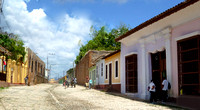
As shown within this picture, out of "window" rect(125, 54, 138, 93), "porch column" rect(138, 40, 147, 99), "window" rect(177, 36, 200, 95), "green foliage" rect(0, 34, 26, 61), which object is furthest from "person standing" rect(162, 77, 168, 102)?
"green foliage" rect(0, 34, 26, 61)

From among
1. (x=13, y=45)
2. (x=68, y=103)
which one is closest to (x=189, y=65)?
(x=68, y=103)

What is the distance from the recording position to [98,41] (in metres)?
51.2

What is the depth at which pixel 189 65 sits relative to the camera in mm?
10016

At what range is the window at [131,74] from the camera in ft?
48.3

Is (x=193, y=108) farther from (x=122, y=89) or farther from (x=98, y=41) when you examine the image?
(x=98, y=41)

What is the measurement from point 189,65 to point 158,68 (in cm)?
297

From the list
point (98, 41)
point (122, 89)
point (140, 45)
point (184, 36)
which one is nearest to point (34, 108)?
point (184, 36)

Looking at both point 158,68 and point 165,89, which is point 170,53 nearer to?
point 165,89

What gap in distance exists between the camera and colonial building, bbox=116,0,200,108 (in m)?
9.40

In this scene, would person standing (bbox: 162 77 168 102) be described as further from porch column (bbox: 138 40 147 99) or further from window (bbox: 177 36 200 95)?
porch column (bbox: 138 40 147 99)

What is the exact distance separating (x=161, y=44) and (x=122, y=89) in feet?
18.7

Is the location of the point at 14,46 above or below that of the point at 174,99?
above

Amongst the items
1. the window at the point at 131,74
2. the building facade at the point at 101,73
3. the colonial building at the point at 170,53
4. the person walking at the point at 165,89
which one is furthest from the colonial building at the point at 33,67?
the person walking at the point at 165,89

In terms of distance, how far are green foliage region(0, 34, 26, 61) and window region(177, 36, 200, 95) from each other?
24.4 meters
